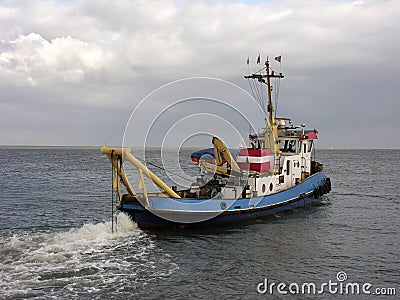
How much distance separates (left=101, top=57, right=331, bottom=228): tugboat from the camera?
1730cm

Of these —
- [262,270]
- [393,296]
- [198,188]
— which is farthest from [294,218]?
[393,296]

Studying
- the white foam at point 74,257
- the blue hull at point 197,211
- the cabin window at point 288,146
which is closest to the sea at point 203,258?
the white foam at point 74,257

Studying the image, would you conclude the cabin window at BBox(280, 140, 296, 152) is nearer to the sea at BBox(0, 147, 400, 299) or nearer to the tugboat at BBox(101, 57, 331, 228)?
the tugboat at BBox(101, 57, 331, 228)

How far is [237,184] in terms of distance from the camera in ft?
67.4

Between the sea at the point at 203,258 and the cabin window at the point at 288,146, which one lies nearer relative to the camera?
the sea at the point at 203,258

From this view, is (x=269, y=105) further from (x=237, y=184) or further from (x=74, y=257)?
(x=74, y=257)

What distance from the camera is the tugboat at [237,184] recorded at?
17297mm

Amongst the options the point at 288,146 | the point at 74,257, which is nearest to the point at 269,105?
the point at 288,146

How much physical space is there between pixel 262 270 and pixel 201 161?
9309 mm

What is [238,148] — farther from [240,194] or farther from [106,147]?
[106,147]

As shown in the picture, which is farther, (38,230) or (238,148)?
(238,148)

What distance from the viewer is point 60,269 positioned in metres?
12.6

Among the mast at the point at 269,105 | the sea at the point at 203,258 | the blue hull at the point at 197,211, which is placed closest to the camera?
the sea at the point at 203,258

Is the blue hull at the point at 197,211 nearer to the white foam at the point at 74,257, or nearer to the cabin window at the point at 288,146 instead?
the white foam at the point at 74,257
